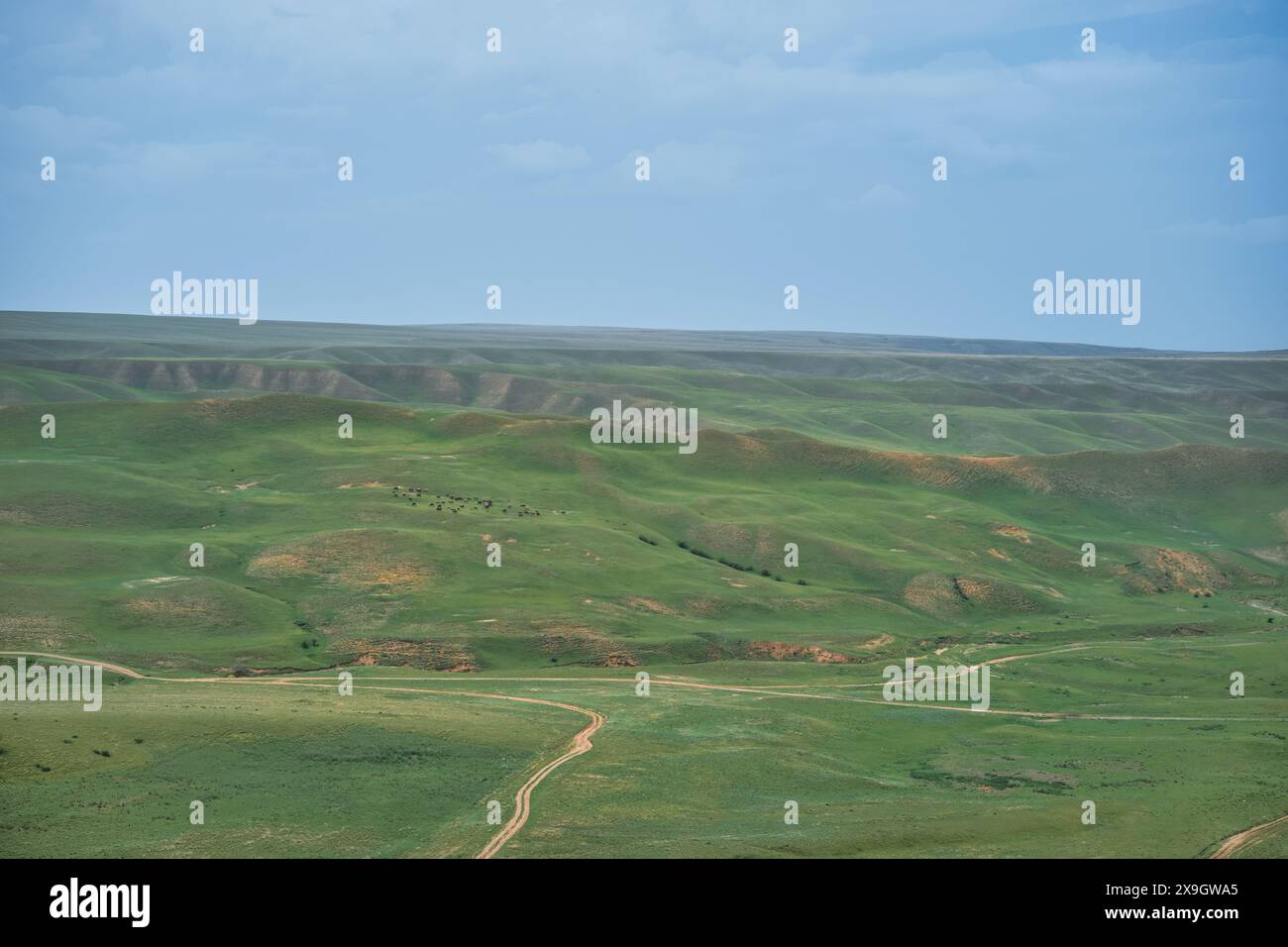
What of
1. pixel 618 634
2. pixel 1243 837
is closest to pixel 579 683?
pixel 618 634

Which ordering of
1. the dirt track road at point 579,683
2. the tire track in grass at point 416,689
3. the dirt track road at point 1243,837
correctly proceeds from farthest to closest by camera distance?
the dirt track road at point 579,683, the tire track in grass at point 416,689, the dirt track road at point 1243,837

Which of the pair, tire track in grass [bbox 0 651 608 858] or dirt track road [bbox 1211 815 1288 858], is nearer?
dirt track road [bbox 1211 815 1288 858]

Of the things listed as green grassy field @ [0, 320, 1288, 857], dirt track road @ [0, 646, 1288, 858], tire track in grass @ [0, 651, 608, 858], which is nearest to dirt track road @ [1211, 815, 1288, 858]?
green grassy field @ [0, 320, 1288, 857]

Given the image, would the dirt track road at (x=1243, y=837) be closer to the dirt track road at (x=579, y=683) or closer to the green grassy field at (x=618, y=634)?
the green grassy field at (x=618, y=634)

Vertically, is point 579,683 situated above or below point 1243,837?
above

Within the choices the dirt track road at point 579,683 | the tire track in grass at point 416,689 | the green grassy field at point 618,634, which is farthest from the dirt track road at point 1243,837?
the tire track in grass at point 416,689

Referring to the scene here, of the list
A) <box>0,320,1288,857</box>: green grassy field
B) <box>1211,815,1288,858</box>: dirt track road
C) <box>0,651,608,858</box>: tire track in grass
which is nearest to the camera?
<box>1211,815,1288,858</box>: dirt track road

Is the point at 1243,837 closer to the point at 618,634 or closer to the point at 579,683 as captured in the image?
the point at 579,683

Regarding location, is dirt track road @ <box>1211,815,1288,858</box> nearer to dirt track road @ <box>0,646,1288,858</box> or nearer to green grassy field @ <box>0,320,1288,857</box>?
green grassy field @ <box>0,320,1288,857</box>
